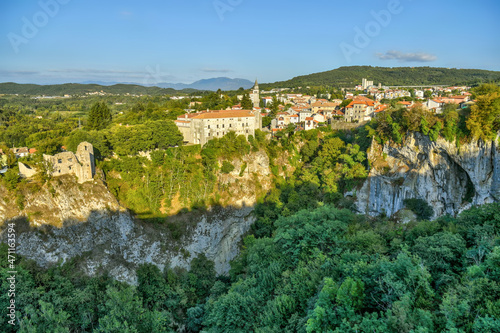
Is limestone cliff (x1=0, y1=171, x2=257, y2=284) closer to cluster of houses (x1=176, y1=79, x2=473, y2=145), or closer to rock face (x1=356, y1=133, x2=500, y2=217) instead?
cluster of houses (x1=176, y1=79, x2=473, y2=145)

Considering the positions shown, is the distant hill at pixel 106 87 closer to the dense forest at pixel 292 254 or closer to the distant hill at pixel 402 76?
the distant hill at pixel 402 76

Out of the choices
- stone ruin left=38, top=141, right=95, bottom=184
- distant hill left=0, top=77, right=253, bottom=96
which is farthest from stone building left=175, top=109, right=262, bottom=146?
distant hill left=0, top=77, right=253, bottom=96

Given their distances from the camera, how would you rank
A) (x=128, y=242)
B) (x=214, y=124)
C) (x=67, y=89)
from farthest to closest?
(x=67, y=89), (x=214, y=124), (x=128, y=242)

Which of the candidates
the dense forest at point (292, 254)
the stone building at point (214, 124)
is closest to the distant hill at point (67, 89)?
the stone building at point (214, 124)

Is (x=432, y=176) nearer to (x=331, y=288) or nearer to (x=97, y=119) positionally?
(x=331, y=288)

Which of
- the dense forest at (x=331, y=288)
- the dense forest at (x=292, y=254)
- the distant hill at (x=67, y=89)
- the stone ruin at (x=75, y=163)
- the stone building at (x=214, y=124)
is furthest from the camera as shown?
the distant hill at (x=67, y=89)

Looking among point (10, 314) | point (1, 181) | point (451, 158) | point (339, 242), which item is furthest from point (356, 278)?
point (1, 181)

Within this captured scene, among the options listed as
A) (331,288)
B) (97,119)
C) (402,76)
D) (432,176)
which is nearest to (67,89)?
(97,119)
